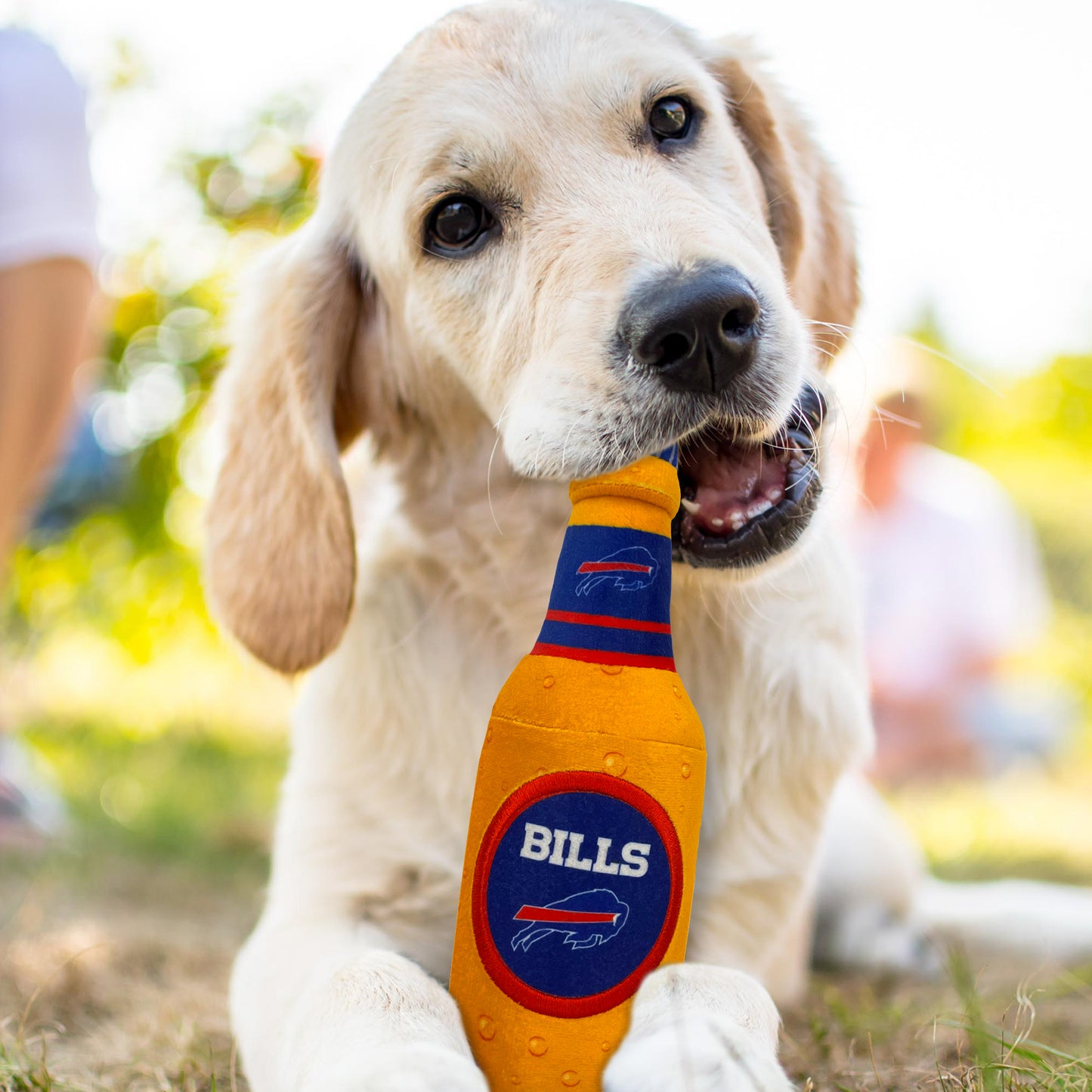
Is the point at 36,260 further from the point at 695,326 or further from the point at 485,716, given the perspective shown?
the point at 695,326

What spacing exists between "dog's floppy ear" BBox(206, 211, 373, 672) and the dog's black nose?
70 centimetres

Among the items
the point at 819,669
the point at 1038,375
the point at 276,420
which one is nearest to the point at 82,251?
the point at 276,420

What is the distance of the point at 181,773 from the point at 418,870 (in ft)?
10.9

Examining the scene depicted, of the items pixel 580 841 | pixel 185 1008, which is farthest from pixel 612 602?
pixel 185 1008

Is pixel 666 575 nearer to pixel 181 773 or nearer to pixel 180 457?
pixel 181 773

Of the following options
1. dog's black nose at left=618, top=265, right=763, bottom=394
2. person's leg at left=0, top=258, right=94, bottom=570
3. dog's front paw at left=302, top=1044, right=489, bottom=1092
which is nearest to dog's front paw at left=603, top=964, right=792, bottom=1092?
dog's front paw at left=302, top=1044, right=489, bottom=1092

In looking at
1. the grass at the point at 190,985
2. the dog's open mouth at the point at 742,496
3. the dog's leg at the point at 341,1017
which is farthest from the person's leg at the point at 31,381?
the dog's open mouth at the point at 742,496

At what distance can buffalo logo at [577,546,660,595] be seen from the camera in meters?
1.39

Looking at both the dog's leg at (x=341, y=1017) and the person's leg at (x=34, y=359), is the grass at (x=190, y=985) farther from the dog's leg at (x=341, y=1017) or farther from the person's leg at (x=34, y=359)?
the person's leg at (x=34, y=359)

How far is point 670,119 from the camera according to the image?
6.58ft

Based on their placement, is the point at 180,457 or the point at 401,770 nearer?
the point at 401,770

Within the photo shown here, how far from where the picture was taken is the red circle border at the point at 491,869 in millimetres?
1288

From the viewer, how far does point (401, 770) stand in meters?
1.98

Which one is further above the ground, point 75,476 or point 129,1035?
point 129,1035
